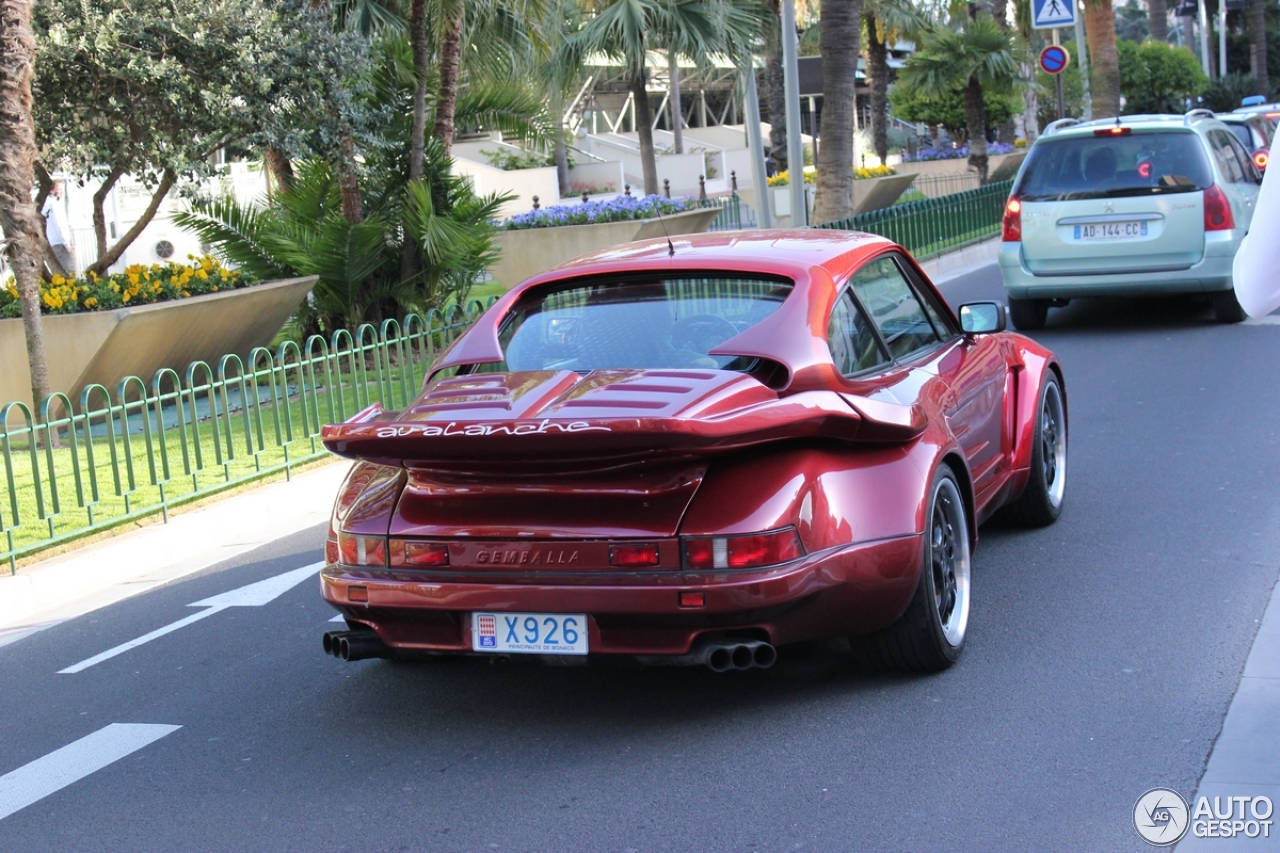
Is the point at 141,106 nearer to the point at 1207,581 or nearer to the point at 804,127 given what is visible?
the point at 1207,581

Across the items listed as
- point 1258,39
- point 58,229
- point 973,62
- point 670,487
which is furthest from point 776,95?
point 670,487

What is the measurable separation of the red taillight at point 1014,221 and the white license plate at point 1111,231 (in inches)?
20.6

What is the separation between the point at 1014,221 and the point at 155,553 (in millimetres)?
8145

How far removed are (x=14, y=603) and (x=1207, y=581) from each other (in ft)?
18.1

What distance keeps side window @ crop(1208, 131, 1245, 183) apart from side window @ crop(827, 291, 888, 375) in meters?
8.47

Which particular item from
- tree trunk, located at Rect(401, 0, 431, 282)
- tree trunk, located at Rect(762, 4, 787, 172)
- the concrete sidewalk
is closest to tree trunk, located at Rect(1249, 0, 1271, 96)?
tree trunk, located at Rect(762, 4, 787, 172)

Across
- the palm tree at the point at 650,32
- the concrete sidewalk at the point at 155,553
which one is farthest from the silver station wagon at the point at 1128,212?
the palm tree at the point at 650,32

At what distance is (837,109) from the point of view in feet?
67.9

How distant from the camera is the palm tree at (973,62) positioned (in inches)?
1361

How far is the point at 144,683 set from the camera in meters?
5.88

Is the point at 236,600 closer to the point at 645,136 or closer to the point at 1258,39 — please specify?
the point at 645,136

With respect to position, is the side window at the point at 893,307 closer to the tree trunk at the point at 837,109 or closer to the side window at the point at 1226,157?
the side window at the point at 1226,157

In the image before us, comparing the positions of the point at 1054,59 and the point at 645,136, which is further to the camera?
the point at 645,136

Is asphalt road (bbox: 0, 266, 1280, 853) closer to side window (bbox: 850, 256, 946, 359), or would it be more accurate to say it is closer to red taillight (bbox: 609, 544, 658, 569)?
red taillight (bbox: 609, 544, 658, 569)
